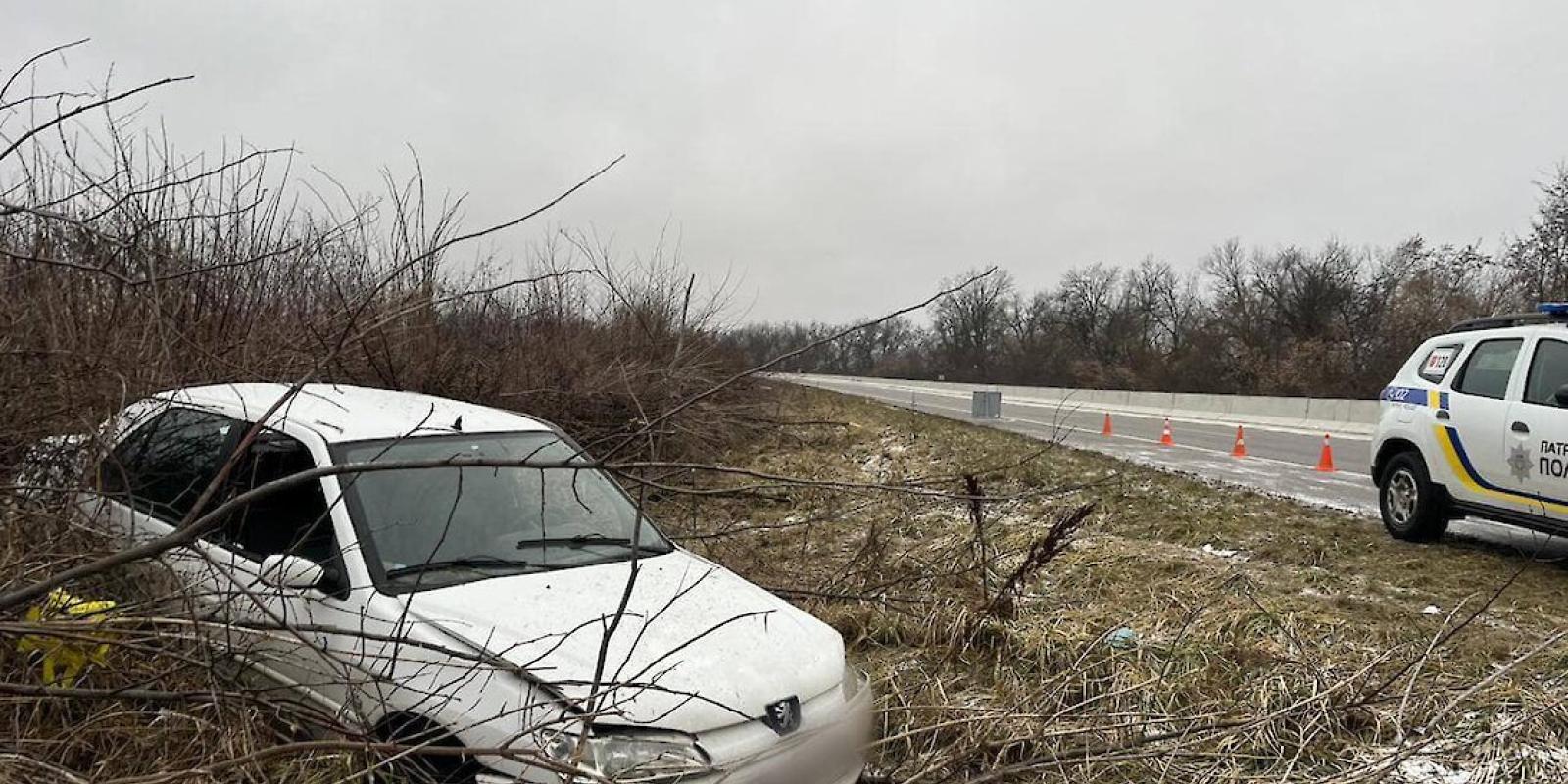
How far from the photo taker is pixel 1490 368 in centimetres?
690

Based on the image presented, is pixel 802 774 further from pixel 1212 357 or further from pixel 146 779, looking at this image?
pixel 1212 357

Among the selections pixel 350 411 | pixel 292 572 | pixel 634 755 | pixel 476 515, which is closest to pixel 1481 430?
pixel 634 755

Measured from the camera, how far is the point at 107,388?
165 inches

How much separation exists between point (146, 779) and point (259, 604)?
22.7 inches

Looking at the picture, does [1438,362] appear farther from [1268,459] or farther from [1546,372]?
[1268,459]

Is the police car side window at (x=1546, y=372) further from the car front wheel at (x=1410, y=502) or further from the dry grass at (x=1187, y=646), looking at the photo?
the dry grass at (x=1187, y=646)

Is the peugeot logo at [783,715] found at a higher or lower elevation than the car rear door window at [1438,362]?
lower

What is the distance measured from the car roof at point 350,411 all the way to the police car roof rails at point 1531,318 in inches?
276

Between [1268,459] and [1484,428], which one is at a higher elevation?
[1484,428]

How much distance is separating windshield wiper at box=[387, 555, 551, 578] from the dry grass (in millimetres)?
810

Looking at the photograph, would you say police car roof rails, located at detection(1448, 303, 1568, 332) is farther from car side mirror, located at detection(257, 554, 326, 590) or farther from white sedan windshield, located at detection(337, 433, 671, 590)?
car side mirror, located at detection(257, 554, 326, 590)

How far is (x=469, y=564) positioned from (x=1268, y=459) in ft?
51.5

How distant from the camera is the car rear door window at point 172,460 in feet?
12.8

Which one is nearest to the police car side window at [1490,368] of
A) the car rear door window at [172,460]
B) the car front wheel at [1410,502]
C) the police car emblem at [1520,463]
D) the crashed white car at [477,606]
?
the police car emblem at [1520,463]
